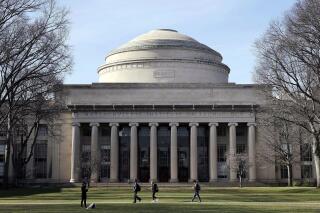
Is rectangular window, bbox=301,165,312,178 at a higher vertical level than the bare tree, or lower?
lower

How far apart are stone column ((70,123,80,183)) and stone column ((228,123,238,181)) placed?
23602mm

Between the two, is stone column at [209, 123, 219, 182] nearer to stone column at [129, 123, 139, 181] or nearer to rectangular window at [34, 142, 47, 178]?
stone column at [129, 123, 139, 181]

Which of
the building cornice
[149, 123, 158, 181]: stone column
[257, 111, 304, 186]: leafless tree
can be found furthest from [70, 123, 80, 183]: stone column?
[257, 111, 304, 186]: leafless tree

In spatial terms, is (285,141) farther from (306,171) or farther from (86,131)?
(86,131)

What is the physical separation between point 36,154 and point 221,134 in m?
30.5

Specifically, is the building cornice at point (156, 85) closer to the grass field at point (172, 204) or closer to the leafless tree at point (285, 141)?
the leafless tree at point (285, 141)

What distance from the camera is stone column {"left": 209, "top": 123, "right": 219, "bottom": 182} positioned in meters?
87.1

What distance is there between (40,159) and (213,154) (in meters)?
28.1

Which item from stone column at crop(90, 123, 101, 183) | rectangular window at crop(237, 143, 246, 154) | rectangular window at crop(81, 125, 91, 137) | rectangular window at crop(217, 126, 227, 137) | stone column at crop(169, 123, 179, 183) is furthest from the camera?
rectangular window at crop(81, 125, 91, 137)

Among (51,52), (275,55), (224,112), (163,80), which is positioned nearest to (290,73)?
(275,55)

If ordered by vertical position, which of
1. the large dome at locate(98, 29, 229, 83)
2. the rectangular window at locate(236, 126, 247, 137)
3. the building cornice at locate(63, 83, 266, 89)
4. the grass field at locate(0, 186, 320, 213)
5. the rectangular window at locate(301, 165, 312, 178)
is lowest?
the grass field at locate(0, 186, 320, 213)

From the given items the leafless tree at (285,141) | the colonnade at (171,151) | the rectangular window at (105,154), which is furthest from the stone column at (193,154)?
the rectangular window at (105,154)

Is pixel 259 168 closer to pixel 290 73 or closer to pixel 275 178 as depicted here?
pixel 275 178

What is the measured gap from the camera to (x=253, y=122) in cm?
8862
